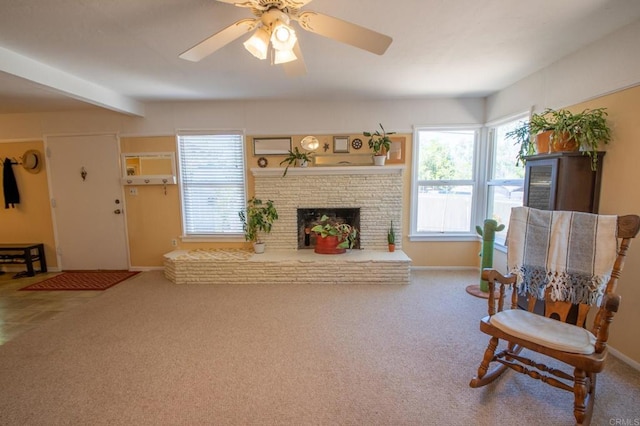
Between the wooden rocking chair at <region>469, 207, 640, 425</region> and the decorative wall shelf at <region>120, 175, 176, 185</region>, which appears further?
Result: the decorative wall shelf at <region>120, 175, 176, 185</region>

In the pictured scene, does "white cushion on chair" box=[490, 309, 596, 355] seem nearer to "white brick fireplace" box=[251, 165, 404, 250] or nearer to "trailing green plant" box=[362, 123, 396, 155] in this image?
"white brick fireplace" box=[251, 165, 404, 250]

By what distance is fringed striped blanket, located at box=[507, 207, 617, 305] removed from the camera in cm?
164

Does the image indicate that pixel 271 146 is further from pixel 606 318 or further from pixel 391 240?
pixel 606 318

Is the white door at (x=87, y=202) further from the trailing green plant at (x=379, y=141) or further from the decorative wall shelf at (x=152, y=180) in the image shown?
the trailing green plant at (x=379, y=141)

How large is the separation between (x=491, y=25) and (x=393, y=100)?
1.91m

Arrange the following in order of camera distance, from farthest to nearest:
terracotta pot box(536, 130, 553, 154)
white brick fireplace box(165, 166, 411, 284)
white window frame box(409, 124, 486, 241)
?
white window frame box(409, 124, 486, 241) < white brick fireplace box(165, 166, 411, 284) < terracotta pot box(536, 130, 553, 154)

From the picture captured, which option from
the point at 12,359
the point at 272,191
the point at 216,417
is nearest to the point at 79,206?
the point at 12,359

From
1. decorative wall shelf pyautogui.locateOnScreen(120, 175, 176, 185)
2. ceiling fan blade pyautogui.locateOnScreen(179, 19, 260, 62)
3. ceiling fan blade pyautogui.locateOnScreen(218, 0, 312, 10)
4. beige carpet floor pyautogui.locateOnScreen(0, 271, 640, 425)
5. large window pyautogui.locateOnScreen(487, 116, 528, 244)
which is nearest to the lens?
ceiling fan blade pyautogui.locateOnScreen(218, 0, 312, 10)

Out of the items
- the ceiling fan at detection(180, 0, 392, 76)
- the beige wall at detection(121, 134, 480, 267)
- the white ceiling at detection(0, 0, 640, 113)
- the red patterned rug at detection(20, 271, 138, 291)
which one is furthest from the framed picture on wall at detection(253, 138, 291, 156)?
→ the red patterned rug at detection(20, 271, 138, 291)

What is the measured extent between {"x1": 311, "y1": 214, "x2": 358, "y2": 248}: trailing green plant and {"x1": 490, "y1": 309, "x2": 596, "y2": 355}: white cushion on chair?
2.19m

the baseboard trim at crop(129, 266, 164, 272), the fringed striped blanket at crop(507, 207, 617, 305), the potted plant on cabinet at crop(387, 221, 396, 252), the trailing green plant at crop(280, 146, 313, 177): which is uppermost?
the trailing green plant at crop(280, 146, 313, 177)

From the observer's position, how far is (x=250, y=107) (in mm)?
3916

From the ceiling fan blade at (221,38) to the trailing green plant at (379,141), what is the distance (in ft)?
8.01

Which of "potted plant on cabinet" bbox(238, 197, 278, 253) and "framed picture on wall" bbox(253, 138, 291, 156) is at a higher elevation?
"framed picture on wall" bbox(253, 138, 291, 156)
